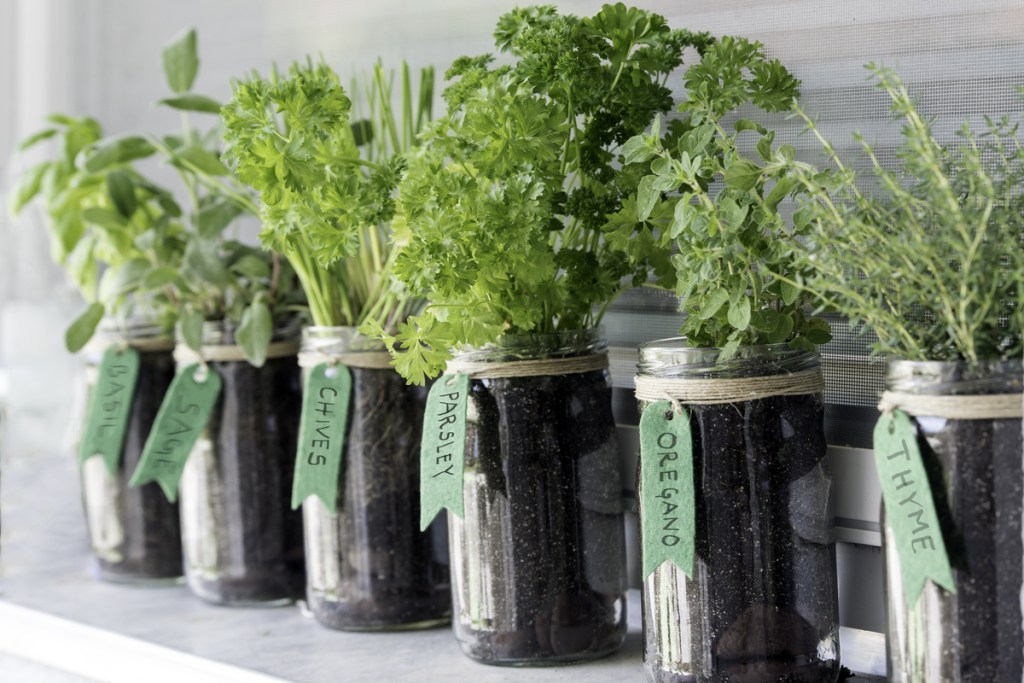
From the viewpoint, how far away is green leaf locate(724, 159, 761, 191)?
0.71 metres

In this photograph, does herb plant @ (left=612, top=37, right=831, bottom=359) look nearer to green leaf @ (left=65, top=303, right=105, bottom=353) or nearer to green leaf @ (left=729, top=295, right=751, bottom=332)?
green leaf @ (left=729, top=295, right=751, bottom=332)

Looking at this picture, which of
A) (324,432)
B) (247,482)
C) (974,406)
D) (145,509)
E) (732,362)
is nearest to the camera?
(974,406)

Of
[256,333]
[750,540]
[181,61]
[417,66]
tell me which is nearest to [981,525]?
[750,540]

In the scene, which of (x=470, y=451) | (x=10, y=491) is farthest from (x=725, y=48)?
(x=10, y=491)

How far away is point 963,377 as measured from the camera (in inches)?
24.9

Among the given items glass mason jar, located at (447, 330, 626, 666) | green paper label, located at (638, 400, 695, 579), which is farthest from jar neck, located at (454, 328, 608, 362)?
green paper label, located at (638, 400, 695, 579)

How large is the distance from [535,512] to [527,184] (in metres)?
0.24

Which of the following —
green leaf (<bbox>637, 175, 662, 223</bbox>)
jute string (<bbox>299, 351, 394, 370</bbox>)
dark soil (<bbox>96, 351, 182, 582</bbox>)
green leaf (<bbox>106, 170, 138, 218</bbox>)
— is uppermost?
green leaf (<bbox>106, 170, 138, 218</bbox>)

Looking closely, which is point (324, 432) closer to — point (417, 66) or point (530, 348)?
point (530, 348)

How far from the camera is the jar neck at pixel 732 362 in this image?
727 millimetres

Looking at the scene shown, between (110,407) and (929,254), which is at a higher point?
(929,254)

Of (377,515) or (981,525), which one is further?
(377,515)

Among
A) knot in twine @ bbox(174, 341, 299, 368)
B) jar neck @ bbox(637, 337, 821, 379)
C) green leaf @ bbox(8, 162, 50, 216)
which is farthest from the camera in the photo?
green leaf @ bbox(8, 162, 50, 216)

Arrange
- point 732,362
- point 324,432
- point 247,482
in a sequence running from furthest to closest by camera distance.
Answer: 1. point 247,482
2. point 324,432
3. point 732,362
